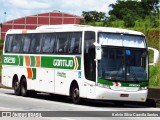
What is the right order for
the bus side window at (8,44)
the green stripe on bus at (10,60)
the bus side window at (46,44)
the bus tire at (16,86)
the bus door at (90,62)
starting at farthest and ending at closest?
1. the bus side window at (8,44)
2. the green stripe on bus at (10,60)
3. the bus tire at (16,86)
4. the bus side window at (46,44)
5. the bus door at (90,62)

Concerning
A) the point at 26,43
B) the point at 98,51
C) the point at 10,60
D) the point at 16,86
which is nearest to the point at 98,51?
the point at 98,51

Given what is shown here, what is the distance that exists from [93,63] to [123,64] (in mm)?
1136

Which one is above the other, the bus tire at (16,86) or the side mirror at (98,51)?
the side mirror at (98,51)

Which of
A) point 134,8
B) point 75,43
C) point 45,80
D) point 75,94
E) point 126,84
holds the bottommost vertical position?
point 75,94

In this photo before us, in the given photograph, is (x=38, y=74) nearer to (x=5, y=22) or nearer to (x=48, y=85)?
(x=48, y=85)

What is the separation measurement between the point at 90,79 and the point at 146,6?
302 feet

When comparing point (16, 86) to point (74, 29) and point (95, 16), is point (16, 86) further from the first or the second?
point (95, 16)

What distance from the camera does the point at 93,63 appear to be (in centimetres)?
2359

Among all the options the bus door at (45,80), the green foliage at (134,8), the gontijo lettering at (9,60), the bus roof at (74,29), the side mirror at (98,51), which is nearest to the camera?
the side mirror at (98,51)

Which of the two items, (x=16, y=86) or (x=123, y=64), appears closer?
(x=123, y=64)

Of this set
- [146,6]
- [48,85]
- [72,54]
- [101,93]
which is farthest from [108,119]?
[146,6]

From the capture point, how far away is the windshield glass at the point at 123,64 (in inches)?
920

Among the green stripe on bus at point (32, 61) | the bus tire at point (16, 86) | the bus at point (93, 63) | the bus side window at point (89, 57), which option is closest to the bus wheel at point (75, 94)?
the bus at point (93, 63)

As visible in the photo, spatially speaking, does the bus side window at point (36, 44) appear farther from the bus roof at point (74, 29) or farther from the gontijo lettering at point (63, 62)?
the gontijo lettering at point (63, 62)
